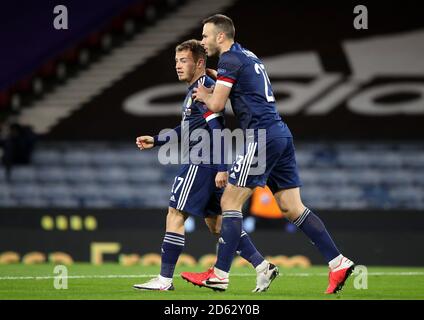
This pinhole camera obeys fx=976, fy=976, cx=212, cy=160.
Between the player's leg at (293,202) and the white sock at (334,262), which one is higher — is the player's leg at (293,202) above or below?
above

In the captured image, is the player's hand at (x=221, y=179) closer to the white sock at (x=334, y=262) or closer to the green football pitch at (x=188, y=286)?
the green football pitch at (x=188, y=286)

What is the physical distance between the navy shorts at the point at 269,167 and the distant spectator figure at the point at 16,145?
9241 mm

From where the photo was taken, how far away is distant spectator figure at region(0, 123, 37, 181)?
15.8m

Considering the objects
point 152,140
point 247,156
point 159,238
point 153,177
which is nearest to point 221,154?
point 247,156

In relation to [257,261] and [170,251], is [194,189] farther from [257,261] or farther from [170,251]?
[257,261]

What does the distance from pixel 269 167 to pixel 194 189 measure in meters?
0.58

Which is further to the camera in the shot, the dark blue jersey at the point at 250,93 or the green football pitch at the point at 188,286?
the dark blue jersey at the point at 250,93

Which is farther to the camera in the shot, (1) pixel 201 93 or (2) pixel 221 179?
(1) pixel 201 93

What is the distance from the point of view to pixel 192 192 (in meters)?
7.09

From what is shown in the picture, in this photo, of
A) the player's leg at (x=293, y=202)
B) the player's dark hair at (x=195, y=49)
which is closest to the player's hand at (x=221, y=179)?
the player's leg at (x=293, y=202)

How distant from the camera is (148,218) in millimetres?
12859

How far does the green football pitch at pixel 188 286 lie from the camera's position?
669 centimetres

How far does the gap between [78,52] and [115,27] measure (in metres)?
0.92
